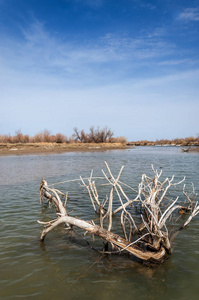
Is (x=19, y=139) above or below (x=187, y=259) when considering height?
above

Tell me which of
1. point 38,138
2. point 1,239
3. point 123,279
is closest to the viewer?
point 123,279

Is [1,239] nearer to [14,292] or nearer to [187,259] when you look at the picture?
[14,292]

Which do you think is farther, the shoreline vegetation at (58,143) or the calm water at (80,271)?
the shoreline vegetation at (58,143)

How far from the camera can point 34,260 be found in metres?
4.64

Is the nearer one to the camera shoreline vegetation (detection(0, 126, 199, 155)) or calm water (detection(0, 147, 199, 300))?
calm water (detection(0, 147, 199, 300))

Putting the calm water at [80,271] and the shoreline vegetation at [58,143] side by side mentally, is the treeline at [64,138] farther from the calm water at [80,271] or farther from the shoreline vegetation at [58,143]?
the calm water at [80,271]

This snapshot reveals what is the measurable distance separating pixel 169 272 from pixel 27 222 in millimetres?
4520

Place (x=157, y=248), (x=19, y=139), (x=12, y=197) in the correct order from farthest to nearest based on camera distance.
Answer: (x=19, y=139), (x=12, y=197), (x=157, y=248)

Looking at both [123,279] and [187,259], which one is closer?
[123,279]

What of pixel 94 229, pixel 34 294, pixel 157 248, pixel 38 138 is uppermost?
pixel 38 138

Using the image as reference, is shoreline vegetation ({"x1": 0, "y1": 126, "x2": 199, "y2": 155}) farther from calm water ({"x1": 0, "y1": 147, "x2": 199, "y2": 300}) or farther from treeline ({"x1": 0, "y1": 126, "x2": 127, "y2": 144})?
calm water ({"x1": 0, "y1": 147, "x2": 199, "y2": 300})

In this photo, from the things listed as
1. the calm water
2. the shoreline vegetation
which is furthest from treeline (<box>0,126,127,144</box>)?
the calm water

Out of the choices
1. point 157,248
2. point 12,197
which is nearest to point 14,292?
point 157,248

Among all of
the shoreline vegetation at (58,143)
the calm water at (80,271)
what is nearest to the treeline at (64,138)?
the shoreline vegetation at (58,143)
